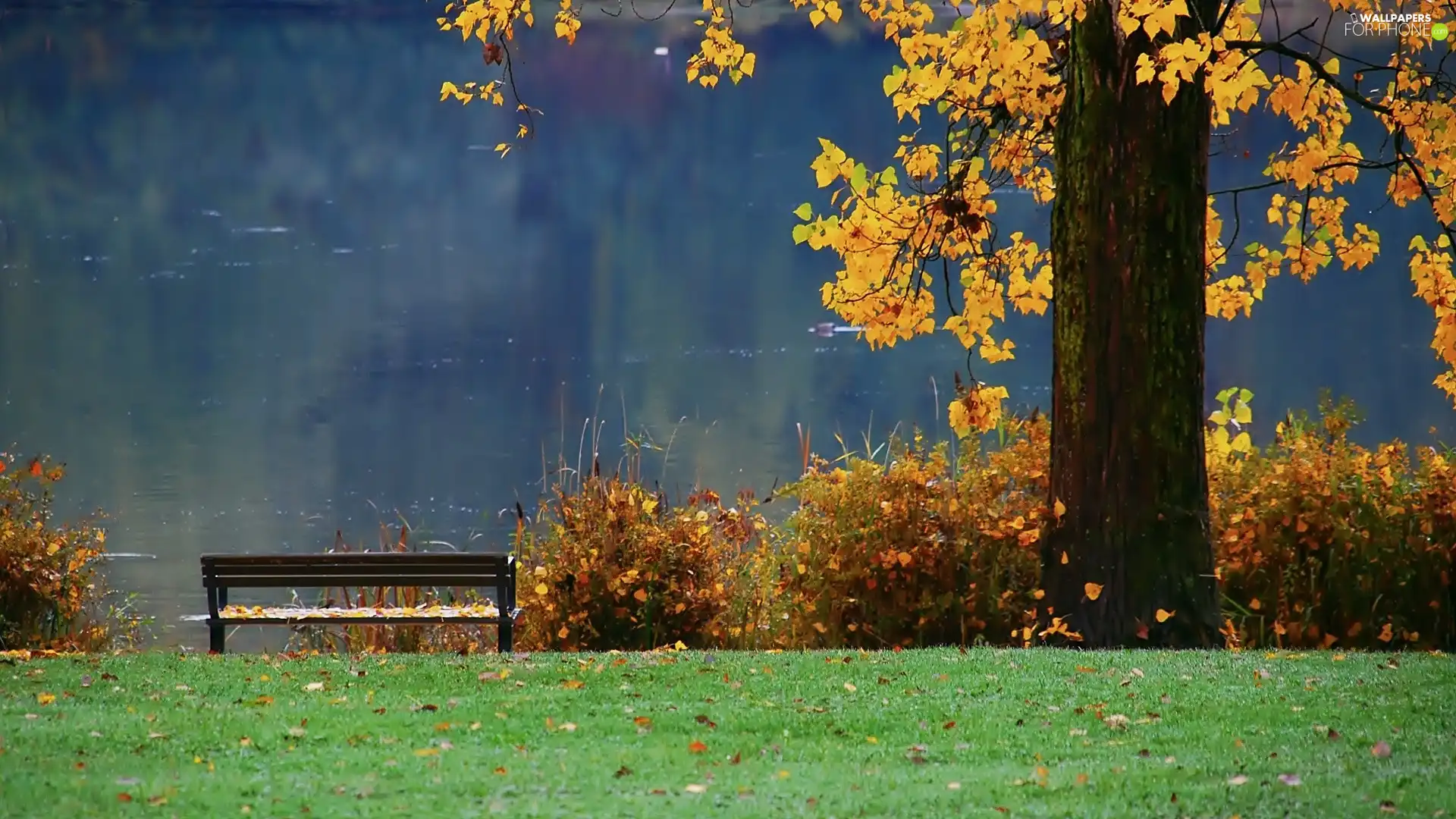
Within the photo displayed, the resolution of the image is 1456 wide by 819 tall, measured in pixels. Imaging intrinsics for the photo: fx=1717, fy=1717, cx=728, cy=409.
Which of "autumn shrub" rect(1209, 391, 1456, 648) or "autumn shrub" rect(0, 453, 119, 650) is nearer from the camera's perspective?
"autumn shrub" rect(1209, 391, 1456, 648)

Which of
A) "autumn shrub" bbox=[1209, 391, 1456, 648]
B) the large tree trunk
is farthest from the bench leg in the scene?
"autumn shrub" bbox=[1209, 391, 1456, 648]

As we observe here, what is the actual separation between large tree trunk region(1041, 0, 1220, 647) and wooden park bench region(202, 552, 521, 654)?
2.74m

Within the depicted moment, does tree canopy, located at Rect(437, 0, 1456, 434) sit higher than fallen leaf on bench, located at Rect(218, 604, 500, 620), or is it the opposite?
tree canopy, located at Rect(437, 0, 1456, 434)

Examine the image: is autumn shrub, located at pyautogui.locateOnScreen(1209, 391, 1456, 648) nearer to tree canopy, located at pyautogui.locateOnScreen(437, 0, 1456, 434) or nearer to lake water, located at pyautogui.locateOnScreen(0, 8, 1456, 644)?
tree canopy, located at pyautogui.locateOnScreen(437, 0, 1456, 434)

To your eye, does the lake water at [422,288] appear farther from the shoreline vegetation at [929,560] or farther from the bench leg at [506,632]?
the bench leg at [506,632]

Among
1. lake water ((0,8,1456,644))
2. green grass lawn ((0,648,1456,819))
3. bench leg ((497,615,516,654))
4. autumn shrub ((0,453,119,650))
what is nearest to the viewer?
green grass lawn ((0,648,1456,819))

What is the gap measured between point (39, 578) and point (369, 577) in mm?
1796

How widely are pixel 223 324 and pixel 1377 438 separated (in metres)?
24.7

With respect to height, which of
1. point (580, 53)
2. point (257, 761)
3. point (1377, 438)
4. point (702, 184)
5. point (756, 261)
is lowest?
point (257, 761)

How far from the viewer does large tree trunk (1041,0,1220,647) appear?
8.05m

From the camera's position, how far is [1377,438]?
24078 mm

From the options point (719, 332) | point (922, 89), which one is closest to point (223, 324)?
point (719, 332)

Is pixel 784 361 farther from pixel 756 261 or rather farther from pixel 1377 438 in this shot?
pixel 756 261

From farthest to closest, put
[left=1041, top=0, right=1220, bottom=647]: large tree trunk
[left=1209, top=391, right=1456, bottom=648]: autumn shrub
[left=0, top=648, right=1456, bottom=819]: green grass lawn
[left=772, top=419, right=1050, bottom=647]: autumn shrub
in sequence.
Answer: [left=772, top=419, right=1050, bottom=647]: autumn shrub < [left=1209, top=391, right=1456, bottom=648]: autumn shrub < [left=1041, top=0, right=1220, bottom=647]: large tree trunk < [left=0, top=648, right=1456, bottom=819]: green grass lawn
